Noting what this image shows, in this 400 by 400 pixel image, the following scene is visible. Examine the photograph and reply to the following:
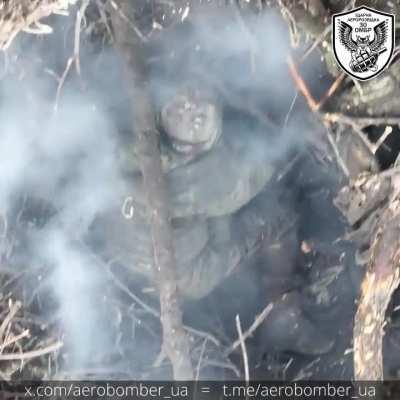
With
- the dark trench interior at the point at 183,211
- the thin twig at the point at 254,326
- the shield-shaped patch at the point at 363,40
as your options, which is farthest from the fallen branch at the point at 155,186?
the shield-shaped patch at the point at 363,40

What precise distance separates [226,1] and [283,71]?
0.18 m

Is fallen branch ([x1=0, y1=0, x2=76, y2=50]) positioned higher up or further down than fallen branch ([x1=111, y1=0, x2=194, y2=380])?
higher up

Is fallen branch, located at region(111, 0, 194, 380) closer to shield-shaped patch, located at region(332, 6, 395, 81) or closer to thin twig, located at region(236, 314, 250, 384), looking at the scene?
thin twig, located at region(236, 314, 250, 384)

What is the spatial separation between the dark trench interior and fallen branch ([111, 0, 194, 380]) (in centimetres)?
2

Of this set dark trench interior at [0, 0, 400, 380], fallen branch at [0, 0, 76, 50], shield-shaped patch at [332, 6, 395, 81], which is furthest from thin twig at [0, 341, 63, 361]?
shield-shaped patch at [332, 6, 395, 81]

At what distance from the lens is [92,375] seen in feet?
4.42

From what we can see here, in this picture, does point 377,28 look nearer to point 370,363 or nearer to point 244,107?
point 244,107

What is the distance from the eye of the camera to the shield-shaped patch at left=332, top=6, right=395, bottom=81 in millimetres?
1176

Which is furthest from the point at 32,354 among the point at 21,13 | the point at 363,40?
the point at 363,40

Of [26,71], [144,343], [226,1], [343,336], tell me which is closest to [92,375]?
[144,343]

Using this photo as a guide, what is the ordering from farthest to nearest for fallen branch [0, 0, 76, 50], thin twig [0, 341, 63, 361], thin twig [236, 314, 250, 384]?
thin twig [236, 314, 250, 384], thin twig [0, 341, 63, 361], fallen branch [0, 0, 76, 50]

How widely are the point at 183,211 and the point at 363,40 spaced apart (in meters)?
0.47

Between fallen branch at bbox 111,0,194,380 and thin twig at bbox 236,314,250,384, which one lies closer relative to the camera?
fallen branch at bbox 111,0,194,380

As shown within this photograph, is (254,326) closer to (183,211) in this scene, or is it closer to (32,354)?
(183,211)
